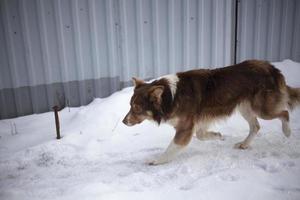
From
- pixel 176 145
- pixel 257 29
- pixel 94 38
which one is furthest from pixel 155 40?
pixel 176 145

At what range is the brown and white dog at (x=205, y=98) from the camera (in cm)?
390

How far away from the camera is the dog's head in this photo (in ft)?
12.3

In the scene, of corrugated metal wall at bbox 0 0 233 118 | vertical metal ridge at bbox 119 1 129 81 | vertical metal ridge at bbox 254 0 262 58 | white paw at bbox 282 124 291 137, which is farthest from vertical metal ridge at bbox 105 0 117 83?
white paw at bbox 282 124 291 137

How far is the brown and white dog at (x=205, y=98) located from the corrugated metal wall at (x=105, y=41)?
2.14m

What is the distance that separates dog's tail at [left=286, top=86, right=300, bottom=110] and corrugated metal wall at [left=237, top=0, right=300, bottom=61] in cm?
263

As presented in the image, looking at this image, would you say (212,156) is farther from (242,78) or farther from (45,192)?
(45,192)

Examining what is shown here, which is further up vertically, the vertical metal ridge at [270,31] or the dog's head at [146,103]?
the vertical metal ridge at [270,31]

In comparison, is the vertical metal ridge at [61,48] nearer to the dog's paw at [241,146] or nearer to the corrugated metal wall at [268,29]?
the dog's paw at [241,146]

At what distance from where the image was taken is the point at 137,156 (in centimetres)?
436

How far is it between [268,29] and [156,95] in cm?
433

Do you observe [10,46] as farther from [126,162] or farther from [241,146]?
[241,146]

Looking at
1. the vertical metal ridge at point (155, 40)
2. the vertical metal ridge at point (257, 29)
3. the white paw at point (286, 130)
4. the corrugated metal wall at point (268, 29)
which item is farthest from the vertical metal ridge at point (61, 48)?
the vertical metal ridge at point (257, 29)

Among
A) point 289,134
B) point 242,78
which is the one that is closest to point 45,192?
point 242,78

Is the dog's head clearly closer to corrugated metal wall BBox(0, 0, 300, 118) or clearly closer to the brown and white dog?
the brown and white dog
